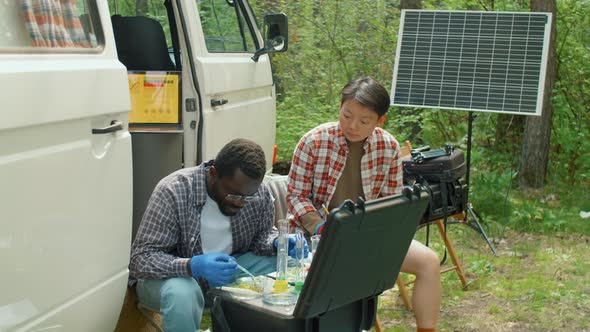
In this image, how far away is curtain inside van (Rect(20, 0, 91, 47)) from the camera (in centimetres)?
291

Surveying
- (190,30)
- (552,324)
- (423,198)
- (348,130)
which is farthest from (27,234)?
(552,324)

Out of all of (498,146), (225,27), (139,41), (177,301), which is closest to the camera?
(177,301)

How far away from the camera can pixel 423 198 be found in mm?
3143

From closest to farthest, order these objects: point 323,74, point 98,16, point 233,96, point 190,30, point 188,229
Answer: point 98,16 → point 188,229 → point 190,30 → point 233,96 → point 323,74

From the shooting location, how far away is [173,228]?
354cm

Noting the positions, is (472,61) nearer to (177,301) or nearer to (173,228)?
(173,228)

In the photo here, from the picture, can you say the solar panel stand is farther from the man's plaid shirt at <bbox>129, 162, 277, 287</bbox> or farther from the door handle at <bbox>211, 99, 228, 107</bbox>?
the man's plaid shirt at <bbox>129, 162, 277, 287</bbox>

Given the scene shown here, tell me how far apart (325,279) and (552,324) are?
2.66 meters

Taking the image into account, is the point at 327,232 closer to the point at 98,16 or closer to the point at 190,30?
the point at 98,16

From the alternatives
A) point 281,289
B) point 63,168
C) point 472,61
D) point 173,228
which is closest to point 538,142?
point 472,61

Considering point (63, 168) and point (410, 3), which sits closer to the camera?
point (63, 168)

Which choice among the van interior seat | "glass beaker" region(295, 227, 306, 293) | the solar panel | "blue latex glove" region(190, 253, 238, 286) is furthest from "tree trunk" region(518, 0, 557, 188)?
"blue latex glove" region(190, 253, 238, 286)

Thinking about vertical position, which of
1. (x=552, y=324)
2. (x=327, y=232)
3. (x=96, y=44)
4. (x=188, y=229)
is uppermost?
(x=96, y=44)

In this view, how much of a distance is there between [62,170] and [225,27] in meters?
2.80
